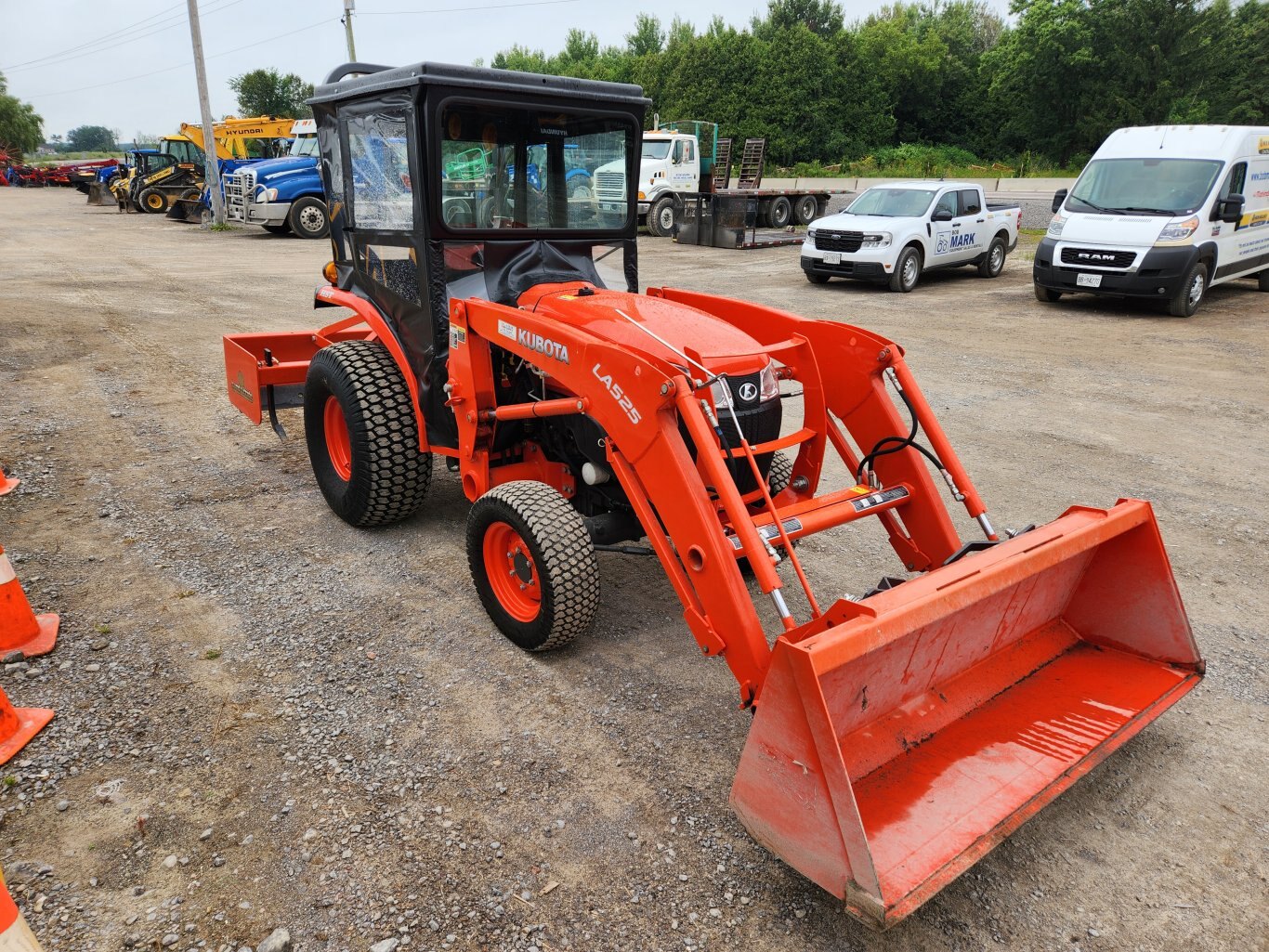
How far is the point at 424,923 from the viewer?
2.51m

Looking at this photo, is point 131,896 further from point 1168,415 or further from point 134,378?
point 1168,415

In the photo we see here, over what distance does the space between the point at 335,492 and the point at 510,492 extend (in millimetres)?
1882

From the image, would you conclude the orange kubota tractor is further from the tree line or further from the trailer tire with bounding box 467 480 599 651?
the tree line

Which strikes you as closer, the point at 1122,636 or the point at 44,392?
the point at 1122,636

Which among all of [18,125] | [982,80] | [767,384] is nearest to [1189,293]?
[767,384]

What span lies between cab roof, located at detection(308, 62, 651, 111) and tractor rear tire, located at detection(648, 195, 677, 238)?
17.3 metres

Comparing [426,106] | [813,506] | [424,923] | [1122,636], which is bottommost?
[424,923]

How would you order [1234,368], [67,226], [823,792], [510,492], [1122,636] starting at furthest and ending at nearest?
[67,226]
[1234,368]
[510,492]
[1122,636]
[823,792]

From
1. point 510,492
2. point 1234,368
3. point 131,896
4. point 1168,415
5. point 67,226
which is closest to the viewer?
point 131,896

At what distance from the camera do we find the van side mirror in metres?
11.6

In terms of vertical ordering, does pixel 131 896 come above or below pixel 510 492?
below

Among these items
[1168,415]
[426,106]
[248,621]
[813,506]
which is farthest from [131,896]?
[1168,415]

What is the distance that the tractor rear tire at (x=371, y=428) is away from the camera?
470cm

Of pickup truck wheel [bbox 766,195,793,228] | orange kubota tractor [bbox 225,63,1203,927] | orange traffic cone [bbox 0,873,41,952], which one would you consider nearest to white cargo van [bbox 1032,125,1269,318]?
orange kubota tractor [bbox 225,63,1203,927]
